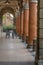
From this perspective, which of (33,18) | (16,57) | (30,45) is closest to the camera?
(16,57)

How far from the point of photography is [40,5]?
32.2ft

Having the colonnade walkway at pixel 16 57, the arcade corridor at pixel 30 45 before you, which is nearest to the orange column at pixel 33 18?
the arcade corridor at pixel 30 45

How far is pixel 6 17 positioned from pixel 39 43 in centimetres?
5476

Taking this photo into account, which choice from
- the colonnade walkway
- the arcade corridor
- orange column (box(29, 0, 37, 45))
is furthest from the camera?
orange column (box(29, 0, 37, 45))

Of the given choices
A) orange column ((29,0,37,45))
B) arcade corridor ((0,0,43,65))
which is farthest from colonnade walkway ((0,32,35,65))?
orange column ((29,0,37,45))

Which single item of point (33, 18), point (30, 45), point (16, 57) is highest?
point (33, 18)

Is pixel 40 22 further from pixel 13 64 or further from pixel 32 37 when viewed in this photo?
pixel 32 37

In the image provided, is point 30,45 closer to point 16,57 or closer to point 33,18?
point 33,18

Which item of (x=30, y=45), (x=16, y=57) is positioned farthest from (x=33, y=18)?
(x=16, y=57)

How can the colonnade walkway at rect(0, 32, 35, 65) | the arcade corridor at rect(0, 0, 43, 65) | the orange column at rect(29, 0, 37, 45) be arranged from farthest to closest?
the orange column at rect(29, 0, 37, 45) < the colonnade walkway at rect(0, 32, 35, 65) < the arcade corridor at rect(0, 0, 43, 65)

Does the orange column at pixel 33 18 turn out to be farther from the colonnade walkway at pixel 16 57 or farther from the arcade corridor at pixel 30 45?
the colonnade walkway at pixel 16 57

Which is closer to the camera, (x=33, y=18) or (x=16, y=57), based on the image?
(x=16, y=57)

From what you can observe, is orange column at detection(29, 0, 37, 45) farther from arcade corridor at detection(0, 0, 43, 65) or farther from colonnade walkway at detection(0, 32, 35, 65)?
colonnade walkway at detection(0, 32, 35, 65)

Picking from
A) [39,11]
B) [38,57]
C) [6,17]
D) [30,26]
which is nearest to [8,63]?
[38,57]
